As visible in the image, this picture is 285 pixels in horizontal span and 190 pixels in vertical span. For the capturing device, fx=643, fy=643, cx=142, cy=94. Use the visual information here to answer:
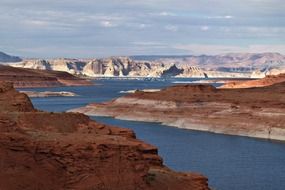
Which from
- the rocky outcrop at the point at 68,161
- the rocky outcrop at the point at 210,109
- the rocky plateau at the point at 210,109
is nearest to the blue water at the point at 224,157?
the rocky outcrop at the point at 210,109

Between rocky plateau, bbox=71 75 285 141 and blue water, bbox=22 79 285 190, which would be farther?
rocky plateau, bbox=71 75 285 141

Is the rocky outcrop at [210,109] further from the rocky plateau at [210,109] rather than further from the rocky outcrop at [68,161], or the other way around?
the rocky outcrop at [68,161]

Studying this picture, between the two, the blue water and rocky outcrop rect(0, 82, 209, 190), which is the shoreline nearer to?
the blue water

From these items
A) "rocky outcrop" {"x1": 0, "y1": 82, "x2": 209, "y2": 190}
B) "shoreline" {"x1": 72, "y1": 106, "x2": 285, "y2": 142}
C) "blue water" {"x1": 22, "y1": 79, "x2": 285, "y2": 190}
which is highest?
"rocky outcrop" {"x1": 0, "y1": 82, "x2": 209, "y2": 190}

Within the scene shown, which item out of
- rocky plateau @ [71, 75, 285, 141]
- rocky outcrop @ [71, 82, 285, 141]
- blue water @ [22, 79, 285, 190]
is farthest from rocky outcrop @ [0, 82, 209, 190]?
rocky plateau @ [71, 75, 285, 141]

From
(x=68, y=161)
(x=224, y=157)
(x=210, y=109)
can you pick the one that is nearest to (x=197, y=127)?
(x=210, y=109)

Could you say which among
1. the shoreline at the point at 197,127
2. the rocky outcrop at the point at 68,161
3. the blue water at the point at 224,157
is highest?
the rocky outcrop at the point at 68,161

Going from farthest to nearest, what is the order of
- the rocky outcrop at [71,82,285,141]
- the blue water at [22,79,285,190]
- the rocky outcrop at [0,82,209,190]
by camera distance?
the rocky outcrop at [71,82,285,141] → the blue water at [22,79,285,190] → the rocky outcrop at [0,82,209,190]

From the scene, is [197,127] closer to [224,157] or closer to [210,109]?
[210,109]

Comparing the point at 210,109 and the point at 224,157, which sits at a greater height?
the point at 210,109
